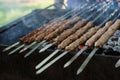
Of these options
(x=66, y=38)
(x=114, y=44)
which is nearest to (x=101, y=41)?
(x=114, y=44)

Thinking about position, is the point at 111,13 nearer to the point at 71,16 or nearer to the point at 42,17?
the point at 71,16

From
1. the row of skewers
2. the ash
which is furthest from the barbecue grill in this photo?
the ash

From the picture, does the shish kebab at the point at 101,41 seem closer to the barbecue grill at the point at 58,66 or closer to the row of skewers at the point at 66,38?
the row of skewers at the point at 66,38

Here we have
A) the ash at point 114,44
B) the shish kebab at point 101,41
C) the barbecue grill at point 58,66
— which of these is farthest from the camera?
the ash at point 114,44

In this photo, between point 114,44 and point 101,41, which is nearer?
point 101,41

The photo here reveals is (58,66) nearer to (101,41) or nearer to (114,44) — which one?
(101,41)

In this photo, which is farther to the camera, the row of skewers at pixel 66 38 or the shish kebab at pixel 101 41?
the row of skewers at pixel 66 38

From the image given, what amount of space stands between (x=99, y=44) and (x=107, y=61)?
0.37 m

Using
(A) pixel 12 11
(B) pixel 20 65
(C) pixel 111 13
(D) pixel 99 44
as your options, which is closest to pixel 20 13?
(A) pixel 12 11

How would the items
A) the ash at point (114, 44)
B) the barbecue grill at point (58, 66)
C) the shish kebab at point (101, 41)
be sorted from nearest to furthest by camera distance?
1. the shish kebab at point (101, 41)
2. the barbecue grill at point (58, 66)
3. the ash at point (114, 44)

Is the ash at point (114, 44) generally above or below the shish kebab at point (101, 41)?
below

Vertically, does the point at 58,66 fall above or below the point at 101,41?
below

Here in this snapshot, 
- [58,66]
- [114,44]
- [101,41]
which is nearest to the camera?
[101,41]

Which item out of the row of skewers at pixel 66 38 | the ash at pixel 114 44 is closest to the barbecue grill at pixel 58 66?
the row of skewers at pixel 66 38
